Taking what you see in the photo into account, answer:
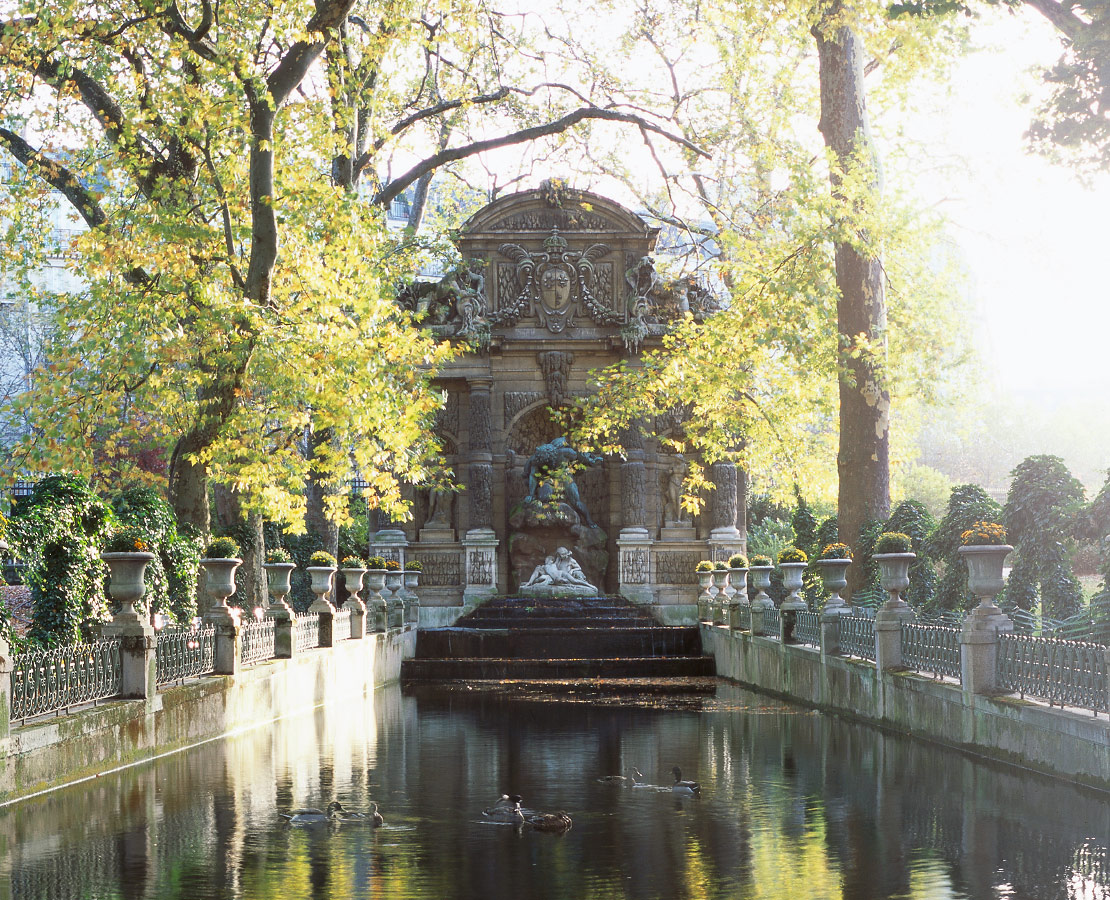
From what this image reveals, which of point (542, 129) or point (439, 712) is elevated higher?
point (542, 129)

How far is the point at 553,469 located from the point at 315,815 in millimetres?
22760

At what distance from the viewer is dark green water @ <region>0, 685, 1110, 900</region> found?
7.18m

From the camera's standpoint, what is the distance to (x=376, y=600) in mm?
24875

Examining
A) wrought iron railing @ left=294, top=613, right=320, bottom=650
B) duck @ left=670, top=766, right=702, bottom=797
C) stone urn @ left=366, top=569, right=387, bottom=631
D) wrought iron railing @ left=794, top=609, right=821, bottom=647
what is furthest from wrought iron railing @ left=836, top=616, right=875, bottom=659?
stone urn @ left=366, top=569, right=387, bottom=631

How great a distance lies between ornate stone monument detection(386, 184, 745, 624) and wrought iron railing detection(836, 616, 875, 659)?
15771 millimetres

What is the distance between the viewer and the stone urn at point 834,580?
1714cm

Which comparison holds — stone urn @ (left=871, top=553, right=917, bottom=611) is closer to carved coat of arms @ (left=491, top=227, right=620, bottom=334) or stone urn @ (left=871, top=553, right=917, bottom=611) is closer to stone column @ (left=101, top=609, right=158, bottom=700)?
stone column @ (left=101, top=609, right=158, bottom=700)

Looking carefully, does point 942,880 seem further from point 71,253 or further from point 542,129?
point 542,129

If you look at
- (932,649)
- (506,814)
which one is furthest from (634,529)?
(506,814)

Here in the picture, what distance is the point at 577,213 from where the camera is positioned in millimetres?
34000

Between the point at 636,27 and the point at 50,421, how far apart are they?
18.5 m

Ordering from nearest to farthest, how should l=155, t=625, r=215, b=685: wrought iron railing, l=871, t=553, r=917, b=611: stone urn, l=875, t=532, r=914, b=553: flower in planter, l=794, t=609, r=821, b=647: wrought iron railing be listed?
l=155, t=625, r=215, b=685: wrought iron railing
l=871, t=553, r=917, b=611: stone urn
l=875, t=532, r=914, b=553: flower in planter
l=794, t=609, r=821, b=647: wrought iron railing

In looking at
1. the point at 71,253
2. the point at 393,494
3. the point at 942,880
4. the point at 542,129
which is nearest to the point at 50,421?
the point at 71,253

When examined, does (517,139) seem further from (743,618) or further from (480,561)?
(480,561)
